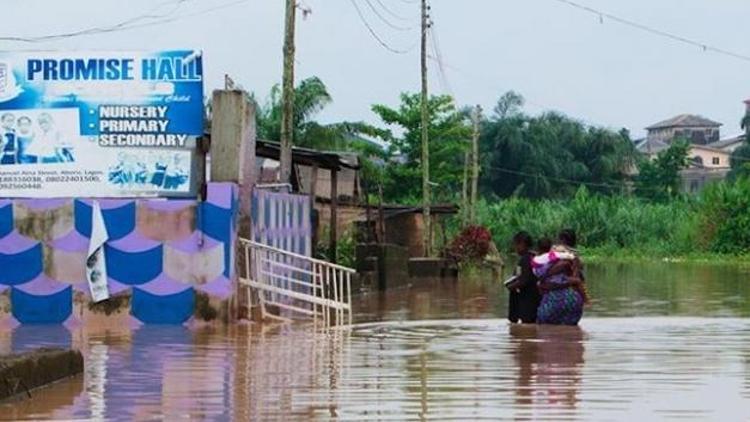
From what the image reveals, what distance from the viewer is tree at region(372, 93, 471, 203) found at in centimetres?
6200

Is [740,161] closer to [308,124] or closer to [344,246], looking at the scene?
[308,124]

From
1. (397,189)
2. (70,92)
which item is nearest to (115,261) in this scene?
(70,92)

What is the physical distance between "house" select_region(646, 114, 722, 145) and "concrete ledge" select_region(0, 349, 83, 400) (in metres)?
168

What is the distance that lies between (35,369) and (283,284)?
471 inches

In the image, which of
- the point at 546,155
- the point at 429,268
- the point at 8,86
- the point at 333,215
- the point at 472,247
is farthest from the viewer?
the point at 546,155

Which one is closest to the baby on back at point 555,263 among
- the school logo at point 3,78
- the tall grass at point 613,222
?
the school logo at point 3,78

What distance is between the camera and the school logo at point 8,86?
2097 centimetres

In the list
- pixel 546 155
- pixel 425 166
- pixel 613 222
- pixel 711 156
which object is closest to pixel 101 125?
pixel 425 166

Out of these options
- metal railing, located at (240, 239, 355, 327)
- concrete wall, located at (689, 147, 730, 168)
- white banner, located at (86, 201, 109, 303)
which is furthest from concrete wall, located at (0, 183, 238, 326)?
concrete wall, located at (689, 147, 730, 168)

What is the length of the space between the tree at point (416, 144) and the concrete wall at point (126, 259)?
1595 inches

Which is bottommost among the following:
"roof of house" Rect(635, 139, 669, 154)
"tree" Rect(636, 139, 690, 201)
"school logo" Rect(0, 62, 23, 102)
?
"school logo" Rect(0, 62, 23, 102)

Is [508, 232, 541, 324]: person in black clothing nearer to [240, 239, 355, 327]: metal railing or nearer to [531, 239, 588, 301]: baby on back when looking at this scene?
[531, 239, 588, 301]: baby on back

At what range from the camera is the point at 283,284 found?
23.2m

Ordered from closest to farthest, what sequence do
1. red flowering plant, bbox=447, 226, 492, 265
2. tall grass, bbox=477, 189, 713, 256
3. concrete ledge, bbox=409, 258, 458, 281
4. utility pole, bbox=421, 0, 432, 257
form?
1. concrete ledge, bbox=409, 258, 458, 281
2. utility pole, bbox=421, 0, 432, 257
3. red flowering plant, bbox=447, 226, 492, 265
4. tall grass, bbox=477, 189, 713, 256
